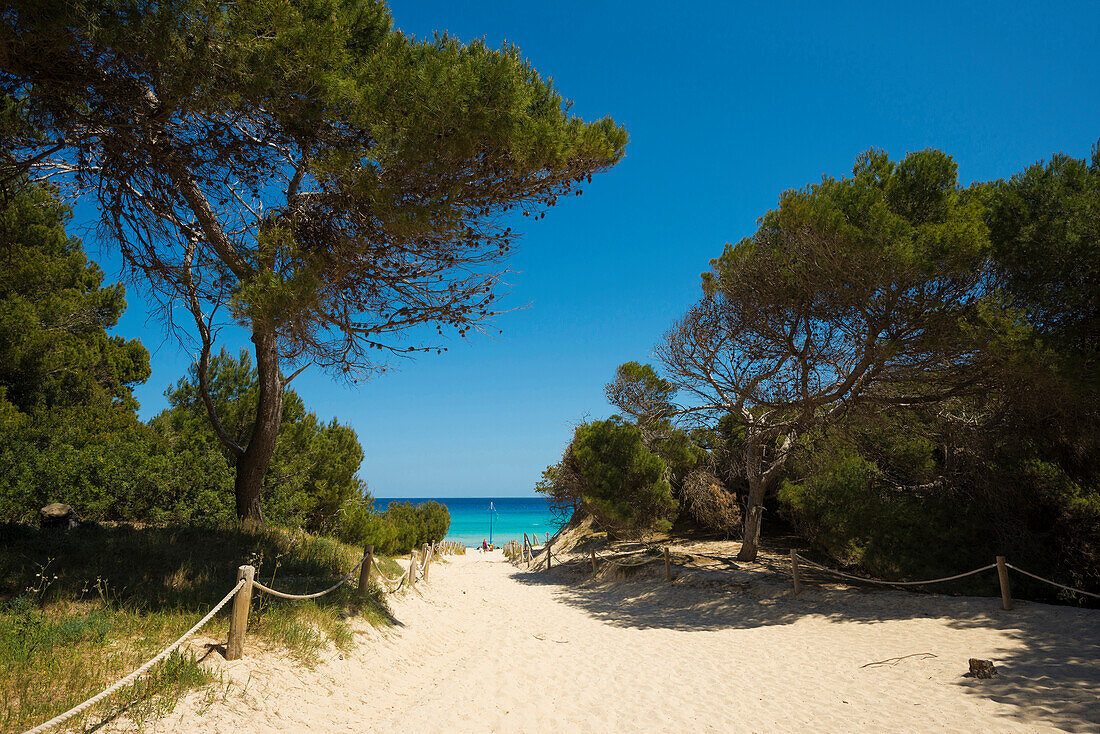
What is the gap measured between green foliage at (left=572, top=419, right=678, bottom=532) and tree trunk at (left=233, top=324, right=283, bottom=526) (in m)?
9.97

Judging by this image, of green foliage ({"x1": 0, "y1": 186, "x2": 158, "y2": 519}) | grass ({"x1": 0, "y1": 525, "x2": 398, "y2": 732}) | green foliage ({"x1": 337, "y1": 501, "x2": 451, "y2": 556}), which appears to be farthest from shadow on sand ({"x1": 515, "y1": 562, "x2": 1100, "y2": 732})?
green foliage ({"x1": 0, "y1": 186, "x2": 158, "y2": 519})

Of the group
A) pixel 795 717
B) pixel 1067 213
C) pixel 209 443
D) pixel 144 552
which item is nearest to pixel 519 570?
pixel 209 443

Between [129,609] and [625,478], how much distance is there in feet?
42.8

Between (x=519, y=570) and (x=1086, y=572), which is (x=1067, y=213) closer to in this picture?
(x=1086, y=572)

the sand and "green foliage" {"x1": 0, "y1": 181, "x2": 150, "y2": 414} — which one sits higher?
"green foliage" {"x1": 0, "y1": 181, "x2": 150, "y2": 414}

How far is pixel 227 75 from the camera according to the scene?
5309 millimetres

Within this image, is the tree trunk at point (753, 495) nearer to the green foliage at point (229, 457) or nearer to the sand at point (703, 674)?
the sand at point (703, 674)

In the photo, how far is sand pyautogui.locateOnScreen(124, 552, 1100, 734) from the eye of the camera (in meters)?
4.41

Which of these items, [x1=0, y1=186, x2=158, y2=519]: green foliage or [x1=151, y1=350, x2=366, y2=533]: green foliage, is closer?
[x1=0, y1=186, x2=158, y2=519]: green foliage

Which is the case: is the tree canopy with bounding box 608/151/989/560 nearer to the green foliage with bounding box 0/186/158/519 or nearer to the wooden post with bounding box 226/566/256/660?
the wooden post with bounding box 226/566/256/660

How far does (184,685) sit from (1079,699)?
7.45m

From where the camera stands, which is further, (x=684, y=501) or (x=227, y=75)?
(x=684, y=501)

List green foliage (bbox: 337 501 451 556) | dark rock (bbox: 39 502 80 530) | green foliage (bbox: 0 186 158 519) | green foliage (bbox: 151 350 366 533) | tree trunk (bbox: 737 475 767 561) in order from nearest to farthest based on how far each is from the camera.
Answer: dark rock (bbox: 39 502 80 530) → green foliage (bbox: 0 186 158 519) → green foliage (bbox: 151 350 366 533) → tree trunk (bbox: 737 475 767 561) → green foliage (bbox: 337 501 451 556)

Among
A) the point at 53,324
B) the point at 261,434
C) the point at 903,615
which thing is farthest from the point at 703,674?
the point at 53,324
